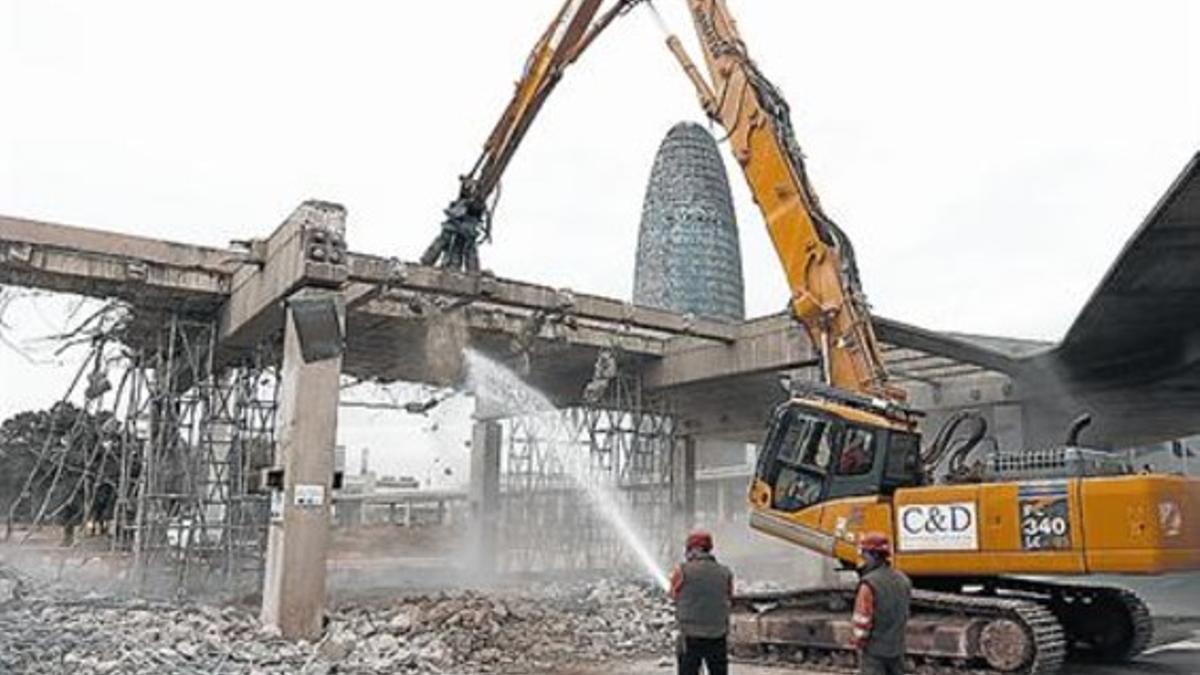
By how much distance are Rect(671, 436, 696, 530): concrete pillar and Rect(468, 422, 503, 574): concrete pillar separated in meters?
6.49

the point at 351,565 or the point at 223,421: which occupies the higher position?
the point at 223,421

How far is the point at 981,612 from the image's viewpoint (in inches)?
450

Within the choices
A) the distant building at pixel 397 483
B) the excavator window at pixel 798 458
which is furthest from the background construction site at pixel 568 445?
the distant building at pixel 397 483

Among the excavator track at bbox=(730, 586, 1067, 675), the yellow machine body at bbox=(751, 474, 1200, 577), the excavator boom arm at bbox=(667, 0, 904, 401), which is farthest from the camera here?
the excavator boom arm at bbox=(667, 0, 904, 401)

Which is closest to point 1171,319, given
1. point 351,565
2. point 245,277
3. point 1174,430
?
point 1174,430

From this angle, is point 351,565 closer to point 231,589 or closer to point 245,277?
point 231,589

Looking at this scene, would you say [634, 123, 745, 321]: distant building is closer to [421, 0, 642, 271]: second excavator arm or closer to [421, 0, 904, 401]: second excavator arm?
[421, 0, 642, 271]: second excavator arm

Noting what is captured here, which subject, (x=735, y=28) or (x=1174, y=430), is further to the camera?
(x=1174, y=430)

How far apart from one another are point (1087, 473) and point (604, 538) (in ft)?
67.1

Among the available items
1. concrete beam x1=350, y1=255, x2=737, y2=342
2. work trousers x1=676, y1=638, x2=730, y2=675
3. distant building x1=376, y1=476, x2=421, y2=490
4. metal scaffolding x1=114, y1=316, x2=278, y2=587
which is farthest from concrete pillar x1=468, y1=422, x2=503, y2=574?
distant building x1=376, y1=476, x2=421, y2=490

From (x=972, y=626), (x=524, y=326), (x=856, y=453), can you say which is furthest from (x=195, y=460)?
(x=972, y=626)

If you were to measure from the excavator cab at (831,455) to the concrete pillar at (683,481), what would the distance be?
1486cm

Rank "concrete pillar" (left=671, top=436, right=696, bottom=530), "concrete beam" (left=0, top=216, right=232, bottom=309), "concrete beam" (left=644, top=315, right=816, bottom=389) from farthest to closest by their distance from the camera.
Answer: "concrete pillar" (left=671, top=436, right=696, bottom=530) < "concrete beam" (left=644, top=315, right=816, bottom=389) < "concrete beam" (left=0, top=216, right=232, bottom=309)

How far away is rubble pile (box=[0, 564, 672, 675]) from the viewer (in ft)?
39.1
